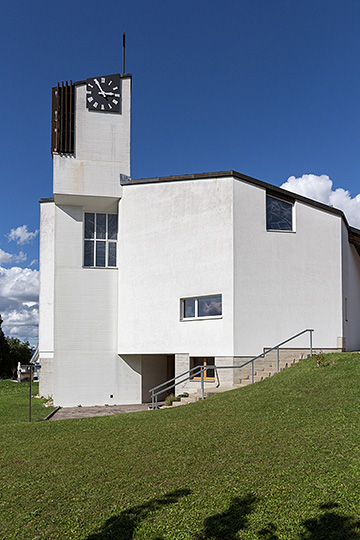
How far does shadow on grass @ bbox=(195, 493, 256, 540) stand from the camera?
500cm

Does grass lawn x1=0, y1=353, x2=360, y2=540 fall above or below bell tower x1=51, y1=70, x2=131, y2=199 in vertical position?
below

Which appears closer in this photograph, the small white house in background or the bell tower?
the small white house in background

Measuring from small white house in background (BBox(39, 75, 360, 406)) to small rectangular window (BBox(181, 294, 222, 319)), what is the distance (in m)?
0.06

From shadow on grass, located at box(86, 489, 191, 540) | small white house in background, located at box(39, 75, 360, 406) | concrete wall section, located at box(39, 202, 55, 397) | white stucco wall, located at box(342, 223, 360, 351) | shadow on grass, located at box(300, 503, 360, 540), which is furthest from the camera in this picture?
concrete wall section, located at box(39, 202, 55, 397)

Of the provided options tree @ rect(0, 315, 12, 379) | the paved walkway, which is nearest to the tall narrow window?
the paved walkway

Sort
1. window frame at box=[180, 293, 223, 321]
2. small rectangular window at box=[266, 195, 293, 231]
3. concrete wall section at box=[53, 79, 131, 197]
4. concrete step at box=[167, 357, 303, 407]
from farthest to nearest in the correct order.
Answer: concrete wall section at box=[53, 79, 131, 197]
small rectangular window at box=[266, 195, 293, 231]
window frame at box=[180, 293, 223, 321]
concrete step at box=[167, 357, 303, 407]

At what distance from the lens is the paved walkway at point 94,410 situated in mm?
16844

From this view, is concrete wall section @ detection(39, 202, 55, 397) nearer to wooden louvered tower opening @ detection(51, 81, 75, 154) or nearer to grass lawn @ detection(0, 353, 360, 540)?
wooden louvered tower opening @ detection(51, 81, 75, 154)

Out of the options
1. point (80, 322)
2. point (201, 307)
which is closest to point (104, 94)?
point (80, 322)

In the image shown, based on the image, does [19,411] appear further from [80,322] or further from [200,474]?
[200,474]

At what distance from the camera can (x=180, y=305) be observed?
61.5 feet

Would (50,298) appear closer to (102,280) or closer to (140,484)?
(102,280)

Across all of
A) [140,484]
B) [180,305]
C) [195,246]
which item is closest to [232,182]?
[195,246]

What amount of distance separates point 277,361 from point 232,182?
266 inches
